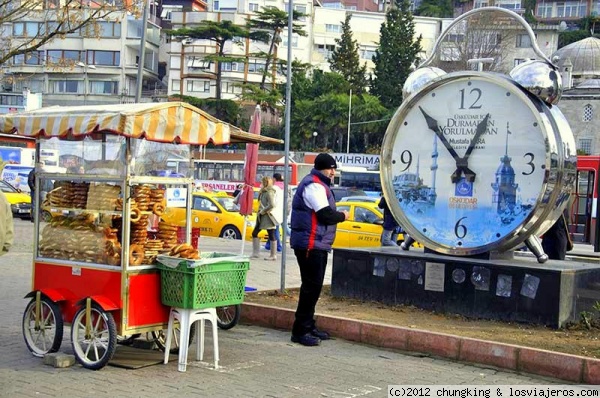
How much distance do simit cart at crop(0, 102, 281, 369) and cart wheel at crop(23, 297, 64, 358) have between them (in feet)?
0.03

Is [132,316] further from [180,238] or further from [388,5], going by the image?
[388,5]

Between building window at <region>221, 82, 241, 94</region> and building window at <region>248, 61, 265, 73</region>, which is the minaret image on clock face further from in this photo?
building window at <region>221, 82, 241, 94</region>

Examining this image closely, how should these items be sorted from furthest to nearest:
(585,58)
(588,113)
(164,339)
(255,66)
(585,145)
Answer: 1. (585,58)
2. (255,66)
3. (585,145)
4. (588,113)
5. (164,339)

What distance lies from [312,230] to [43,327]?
2815 mm

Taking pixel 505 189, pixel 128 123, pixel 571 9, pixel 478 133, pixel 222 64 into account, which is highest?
pixel 571 9

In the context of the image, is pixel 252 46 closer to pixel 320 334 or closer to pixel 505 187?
pixel 505 187

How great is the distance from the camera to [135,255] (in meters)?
7.71

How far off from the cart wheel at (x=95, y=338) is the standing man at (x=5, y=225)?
1.70 m

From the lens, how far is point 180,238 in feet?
28.7

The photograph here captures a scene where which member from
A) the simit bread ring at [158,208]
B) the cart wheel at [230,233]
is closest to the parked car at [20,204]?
the cart wheel at [230,233]

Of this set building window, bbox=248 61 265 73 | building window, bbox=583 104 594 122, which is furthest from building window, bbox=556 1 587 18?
building window, bbox=248 61 265 73

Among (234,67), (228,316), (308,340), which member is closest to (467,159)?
(308,340)

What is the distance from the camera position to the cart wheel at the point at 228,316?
9.54m

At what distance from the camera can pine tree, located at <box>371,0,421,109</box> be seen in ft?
228
